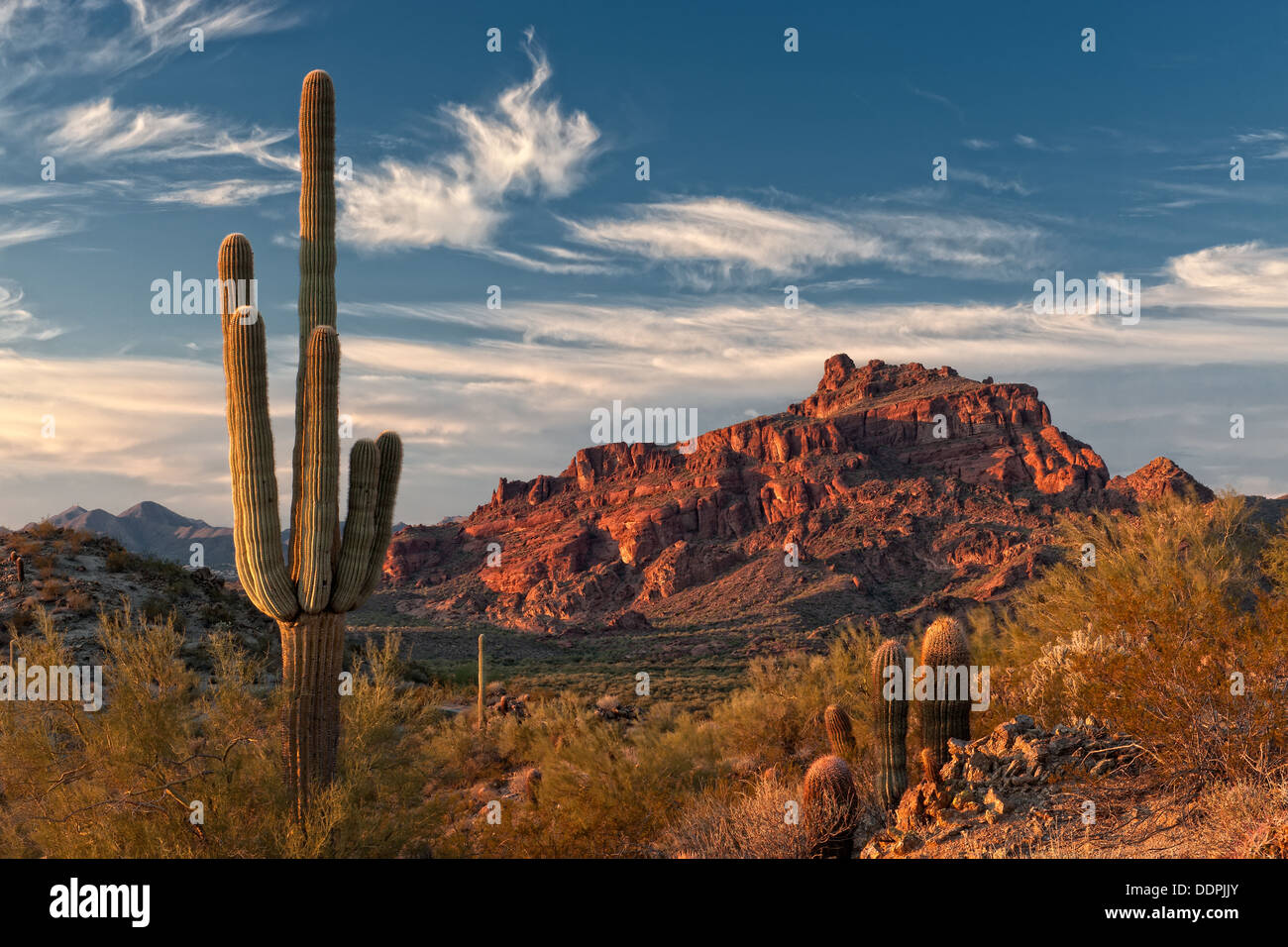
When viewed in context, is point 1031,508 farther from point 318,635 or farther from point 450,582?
point 318,635

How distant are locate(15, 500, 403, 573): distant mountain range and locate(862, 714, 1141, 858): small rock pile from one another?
370ft

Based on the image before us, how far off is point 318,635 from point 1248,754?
10143 mm

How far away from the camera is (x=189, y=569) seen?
29.9 meters

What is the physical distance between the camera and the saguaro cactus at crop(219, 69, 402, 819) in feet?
32.5

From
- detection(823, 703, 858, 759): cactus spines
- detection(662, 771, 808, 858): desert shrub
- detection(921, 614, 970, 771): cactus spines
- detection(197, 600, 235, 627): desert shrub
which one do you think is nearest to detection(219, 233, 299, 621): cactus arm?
detection(662, 771, 808, 858): desert shrub

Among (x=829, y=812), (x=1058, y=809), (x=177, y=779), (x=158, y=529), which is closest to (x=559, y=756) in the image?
(x=829, y=812)

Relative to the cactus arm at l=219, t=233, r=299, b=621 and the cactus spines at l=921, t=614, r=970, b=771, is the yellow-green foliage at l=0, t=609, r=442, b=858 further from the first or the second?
the cactus spines at l=921, t=614, r=970, b=771

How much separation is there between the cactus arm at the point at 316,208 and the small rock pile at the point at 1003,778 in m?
8.19

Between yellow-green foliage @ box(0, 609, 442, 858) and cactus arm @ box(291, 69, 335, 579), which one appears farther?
cactus arm @ box(291, 69, 335, 579)

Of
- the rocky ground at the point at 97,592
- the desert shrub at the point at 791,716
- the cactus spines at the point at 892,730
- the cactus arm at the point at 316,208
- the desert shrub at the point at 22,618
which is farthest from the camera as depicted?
the rocky ground at the point at 97,592

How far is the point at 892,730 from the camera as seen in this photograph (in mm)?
11586

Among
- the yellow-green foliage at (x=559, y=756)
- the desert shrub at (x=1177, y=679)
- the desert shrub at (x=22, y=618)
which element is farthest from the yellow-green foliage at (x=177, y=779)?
the desert shrub at (x=22, y=618)

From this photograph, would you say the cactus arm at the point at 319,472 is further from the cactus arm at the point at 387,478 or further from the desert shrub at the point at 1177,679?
the desert shrub at the point at 1177,679

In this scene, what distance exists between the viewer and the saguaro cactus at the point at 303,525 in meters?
9.91
